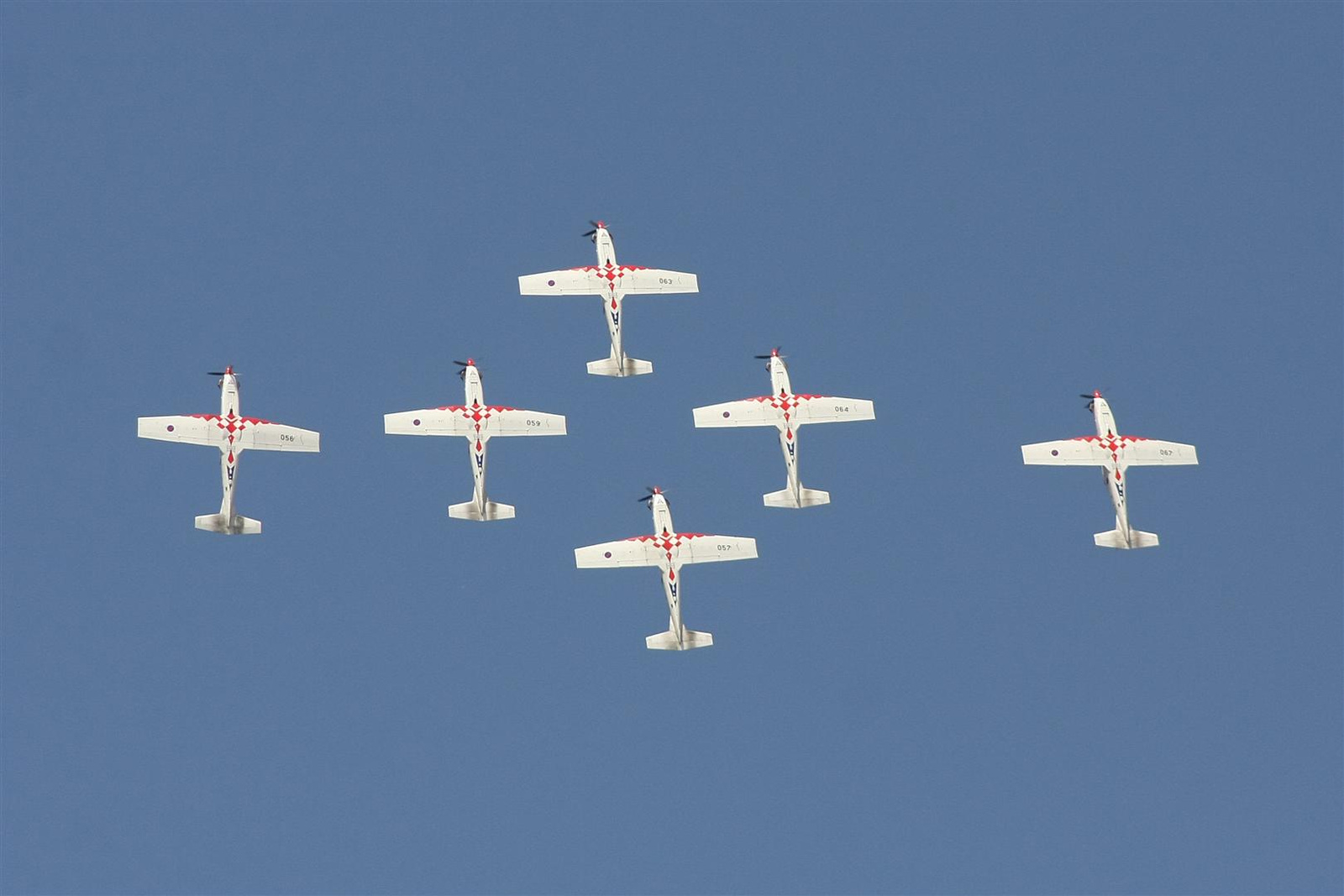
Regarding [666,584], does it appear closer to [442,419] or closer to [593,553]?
[593,553]

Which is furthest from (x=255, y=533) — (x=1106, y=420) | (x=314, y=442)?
(x=1106, y=420)

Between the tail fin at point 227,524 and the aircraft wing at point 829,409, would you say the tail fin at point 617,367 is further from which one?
the tail fin at point 227,524

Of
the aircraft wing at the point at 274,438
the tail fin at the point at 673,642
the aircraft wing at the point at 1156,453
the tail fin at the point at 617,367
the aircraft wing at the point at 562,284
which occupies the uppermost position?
the aircraft wing at the point at 562,284

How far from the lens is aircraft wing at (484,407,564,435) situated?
85375 mm

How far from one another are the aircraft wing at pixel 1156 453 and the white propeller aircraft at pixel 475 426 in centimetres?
1790

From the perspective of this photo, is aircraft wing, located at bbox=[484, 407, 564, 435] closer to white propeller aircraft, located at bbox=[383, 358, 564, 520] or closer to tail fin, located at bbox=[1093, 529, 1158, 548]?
white propeller aircraft, located at bbox=[383, 358, 564, 520]

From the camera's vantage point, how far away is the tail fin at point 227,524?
277 feet

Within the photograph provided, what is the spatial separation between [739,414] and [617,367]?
4131 mm

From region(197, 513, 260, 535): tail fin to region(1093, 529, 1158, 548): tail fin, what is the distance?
25597mm

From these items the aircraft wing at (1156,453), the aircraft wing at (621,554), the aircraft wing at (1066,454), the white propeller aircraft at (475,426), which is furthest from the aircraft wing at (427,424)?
the aircraft wing at (1156,453)

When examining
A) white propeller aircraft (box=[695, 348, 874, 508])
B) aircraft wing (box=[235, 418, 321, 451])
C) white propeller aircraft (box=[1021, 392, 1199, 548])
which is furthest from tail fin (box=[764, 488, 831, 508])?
aircraft wing (box=[235, 418, 321, 451])

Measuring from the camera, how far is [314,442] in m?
86.5

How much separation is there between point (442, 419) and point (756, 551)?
1027 cm

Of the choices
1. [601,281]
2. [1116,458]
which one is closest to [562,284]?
[601,281]
